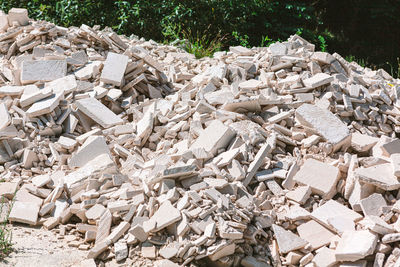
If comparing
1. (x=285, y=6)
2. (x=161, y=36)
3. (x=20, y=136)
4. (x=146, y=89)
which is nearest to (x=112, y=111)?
(x=146, y=89)

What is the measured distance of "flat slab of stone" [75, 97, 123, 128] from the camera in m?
6.12

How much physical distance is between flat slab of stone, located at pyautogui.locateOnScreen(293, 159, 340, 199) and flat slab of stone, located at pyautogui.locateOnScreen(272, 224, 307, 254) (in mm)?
595

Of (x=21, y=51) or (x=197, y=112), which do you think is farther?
(x=21, y=51)

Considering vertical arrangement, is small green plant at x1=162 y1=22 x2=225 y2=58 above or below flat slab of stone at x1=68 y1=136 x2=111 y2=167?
below

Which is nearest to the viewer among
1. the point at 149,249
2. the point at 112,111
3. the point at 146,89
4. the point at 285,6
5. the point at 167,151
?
the point at 149,249

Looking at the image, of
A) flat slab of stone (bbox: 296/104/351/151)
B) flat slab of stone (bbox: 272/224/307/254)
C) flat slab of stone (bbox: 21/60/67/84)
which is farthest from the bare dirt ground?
flat slab of stone (bbox: 296/104/351/151)

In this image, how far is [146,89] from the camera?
694 cm

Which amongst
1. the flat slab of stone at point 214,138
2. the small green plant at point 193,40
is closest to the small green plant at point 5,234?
the flat slab of stone at point 214,138

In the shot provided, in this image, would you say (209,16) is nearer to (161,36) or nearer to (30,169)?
(161,36)

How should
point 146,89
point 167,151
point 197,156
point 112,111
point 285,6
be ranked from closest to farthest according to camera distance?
point 197,156 → point 167,151 → point 112,111 → point 146,89 → point 285,6

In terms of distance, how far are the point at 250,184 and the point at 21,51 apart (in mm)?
3880

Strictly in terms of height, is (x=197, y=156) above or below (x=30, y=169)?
above

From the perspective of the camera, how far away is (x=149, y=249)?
426cm

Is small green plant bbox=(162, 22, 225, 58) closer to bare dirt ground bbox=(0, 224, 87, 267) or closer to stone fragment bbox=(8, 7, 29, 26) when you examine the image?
stone fragment bbox=(8, 7, 29, 26)
